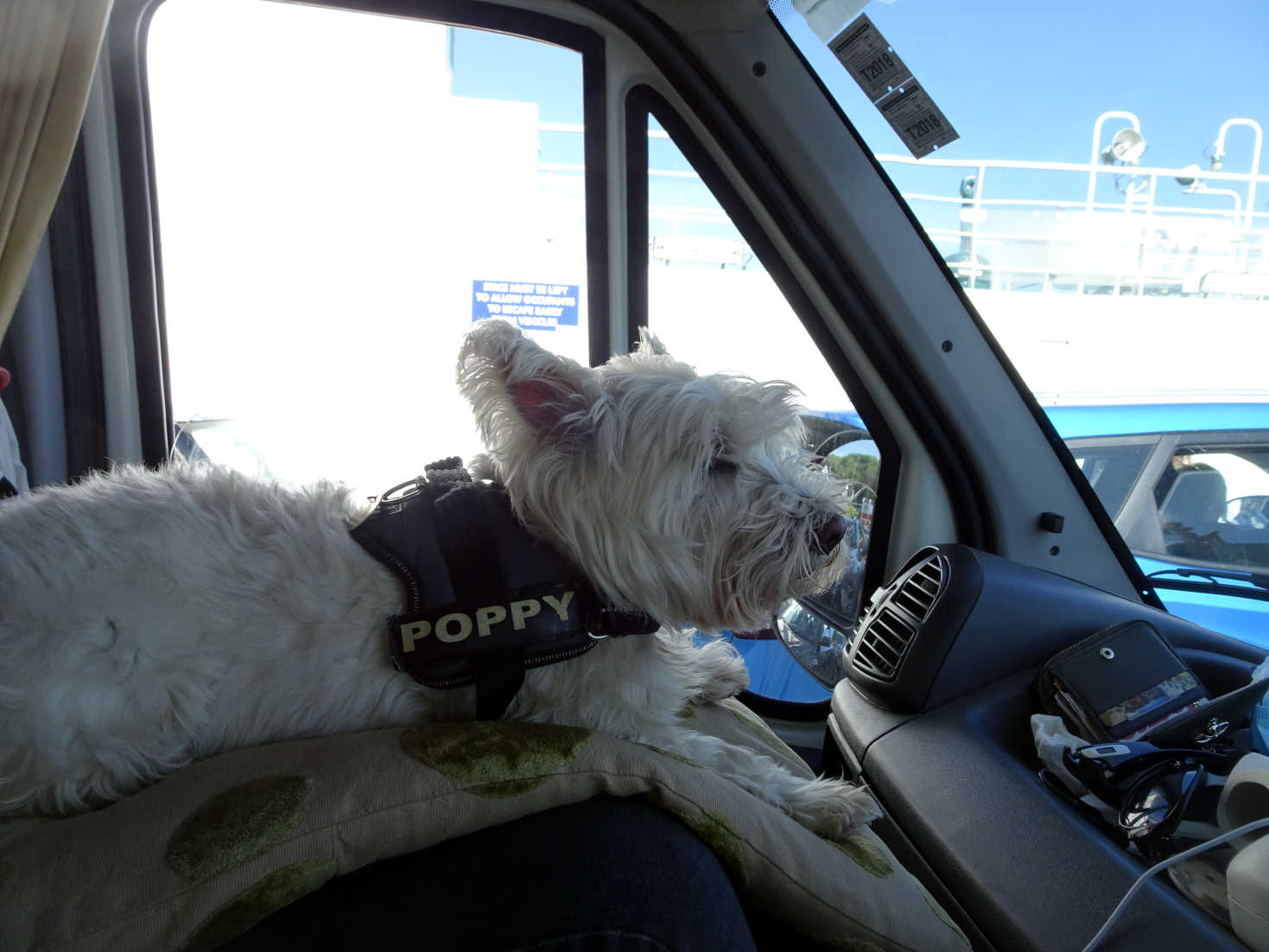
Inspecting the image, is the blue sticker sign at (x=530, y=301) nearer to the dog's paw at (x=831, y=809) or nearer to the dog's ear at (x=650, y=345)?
the dog's ear at (x=650, y=345)

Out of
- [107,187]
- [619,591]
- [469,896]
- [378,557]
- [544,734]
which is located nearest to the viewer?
[469,896]

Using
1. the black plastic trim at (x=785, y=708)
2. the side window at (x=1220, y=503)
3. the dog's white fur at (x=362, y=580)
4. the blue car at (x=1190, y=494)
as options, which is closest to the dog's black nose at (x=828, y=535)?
the dog's white fur at (x=362, y=580)

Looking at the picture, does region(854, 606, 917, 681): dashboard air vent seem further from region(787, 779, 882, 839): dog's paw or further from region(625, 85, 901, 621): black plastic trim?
region(625, 85, 901, 621): black plastic trim

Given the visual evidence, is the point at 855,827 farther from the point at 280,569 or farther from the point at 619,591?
the point at 280,569

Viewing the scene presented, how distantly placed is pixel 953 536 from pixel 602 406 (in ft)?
5.08

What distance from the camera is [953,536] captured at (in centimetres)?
261

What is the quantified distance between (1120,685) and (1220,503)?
65 cm

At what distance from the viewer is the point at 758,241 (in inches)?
102

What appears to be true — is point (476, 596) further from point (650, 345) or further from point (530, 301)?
point (530, 301)

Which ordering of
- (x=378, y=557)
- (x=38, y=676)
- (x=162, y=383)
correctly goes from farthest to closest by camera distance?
(x=162, y=383), (x=378, y=557), (x=38, y=676)

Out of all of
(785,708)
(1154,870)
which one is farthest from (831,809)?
(785,708)

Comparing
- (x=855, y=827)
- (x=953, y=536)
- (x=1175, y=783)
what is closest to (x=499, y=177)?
(x=953, y=536)

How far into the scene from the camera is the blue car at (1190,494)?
6.53ft

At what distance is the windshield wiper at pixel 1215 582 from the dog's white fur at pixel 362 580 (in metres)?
1.14
